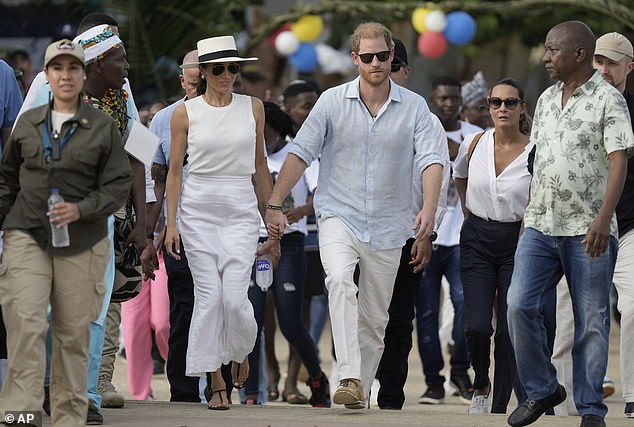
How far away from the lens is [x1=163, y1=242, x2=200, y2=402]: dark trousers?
32.9 feet

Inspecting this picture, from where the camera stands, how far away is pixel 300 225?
37.6 ft

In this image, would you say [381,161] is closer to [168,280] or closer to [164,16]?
[168,280]

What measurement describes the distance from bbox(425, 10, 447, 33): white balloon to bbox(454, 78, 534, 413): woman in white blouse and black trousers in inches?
340

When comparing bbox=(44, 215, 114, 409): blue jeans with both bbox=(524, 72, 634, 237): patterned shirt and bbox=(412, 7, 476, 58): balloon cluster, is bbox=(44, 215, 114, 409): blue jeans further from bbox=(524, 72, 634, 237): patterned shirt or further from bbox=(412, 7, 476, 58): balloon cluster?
bbox=(412, 7, 476, 58): balloon cluster

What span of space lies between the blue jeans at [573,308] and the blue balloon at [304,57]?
1211 centimetres

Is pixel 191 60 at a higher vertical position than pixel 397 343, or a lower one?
higher

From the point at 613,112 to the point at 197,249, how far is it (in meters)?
2.58

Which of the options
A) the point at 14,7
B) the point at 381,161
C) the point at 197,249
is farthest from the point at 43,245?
the point at 14,7

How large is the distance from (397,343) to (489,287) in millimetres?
722

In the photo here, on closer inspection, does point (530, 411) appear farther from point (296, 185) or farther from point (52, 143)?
point (296, 185)

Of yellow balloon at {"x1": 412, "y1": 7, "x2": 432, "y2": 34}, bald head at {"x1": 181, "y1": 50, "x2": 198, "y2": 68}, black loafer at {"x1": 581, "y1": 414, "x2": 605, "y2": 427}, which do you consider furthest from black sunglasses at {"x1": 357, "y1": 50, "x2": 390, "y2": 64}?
yellow balloon at {"x1": 412, "y1": 7, "x2": 432, "y2": 34}

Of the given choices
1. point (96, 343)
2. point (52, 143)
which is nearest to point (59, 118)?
point (52, 143)

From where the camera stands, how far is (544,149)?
8344 mm

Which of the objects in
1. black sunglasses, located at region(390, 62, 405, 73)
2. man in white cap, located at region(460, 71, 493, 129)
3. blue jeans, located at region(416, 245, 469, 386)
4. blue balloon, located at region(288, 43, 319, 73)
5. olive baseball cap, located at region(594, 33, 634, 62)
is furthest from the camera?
blue balloon, located at region(288, 43, 319, 73)
